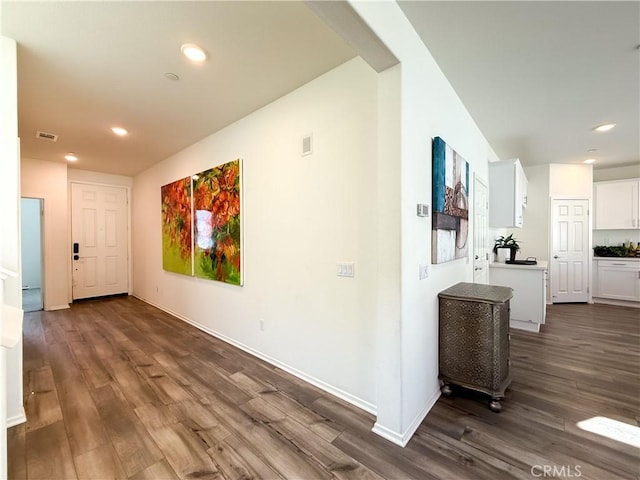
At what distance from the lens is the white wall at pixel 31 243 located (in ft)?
21.4

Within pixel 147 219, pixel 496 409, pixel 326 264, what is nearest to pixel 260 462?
pixel 326 264

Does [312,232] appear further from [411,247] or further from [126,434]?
[126,434]

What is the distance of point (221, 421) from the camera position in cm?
199

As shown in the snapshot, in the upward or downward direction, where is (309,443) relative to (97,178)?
downward

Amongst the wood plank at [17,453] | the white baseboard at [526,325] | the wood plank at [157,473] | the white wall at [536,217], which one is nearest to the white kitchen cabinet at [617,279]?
the white wall at [536,217]

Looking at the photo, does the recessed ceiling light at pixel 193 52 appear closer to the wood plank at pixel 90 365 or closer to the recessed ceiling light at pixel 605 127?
the wood plank at pixel 90 365

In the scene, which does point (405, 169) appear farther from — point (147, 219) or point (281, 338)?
point (147, 219)

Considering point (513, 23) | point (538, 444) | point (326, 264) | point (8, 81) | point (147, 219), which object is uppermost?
point (513, 23)

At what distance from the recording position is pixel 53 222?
4973 mm

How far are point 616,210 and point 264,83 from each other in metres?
7.04

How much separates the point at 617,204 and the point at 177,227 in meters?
8.16

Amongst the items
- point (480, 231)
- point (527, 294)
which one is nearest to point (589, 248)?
point (527, 294)

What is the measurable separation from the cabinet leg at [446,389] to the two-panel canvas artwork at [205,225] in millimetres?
2267

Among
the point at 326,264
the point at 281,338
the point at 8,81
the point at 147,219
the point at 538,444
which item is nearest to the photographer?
the point at 538,444
